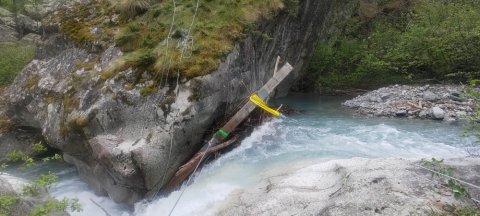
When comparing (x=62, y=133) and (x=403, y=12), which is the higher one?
(x=403, y=12)

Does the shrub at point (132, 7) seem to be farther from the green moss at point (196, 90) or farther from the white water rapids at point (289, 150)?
the white water rapids at point (289, 150)

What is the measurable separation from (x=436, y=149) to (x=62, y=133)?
848cm

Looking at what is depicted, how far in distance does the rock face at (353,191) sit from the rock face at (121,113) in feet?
6.52

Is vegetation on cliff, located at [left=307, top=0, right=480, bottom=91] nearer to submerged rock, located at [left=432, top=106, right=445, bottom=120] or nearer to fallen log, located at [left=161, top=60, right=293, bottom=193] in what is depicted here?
submerged rock, located at [left=432, top=106, right=445, bottom=120]

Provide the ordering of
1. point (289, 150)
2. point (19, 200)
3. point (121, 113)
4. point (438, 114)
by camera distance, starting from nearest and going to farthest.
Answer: point (19, 200)
point (121, 113)
point (289, 150)
point (438, 114)

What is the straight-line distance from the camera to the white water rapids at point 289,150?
7570mm

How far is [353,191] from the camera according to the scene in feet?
18.1

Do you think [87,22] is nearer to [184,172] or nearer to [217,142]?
[217,142]

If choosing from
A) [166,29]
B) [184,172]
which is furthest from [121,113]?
[166,29]

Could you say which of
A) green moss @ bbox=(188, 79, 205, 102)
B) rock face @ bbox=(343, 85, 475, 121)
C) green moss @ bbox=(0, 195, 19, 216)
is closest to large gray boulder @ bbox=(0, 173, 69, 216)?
green moss @ bbox=(0, 195, 19, 216)

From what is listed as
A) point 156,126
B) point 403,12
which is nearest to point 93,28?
point 156,126

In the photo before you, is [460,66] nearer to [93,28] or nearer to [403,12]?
[403,12]

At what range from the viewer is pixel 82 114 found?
829 centimetres

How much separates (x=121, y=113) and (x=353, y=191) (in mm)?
5077
